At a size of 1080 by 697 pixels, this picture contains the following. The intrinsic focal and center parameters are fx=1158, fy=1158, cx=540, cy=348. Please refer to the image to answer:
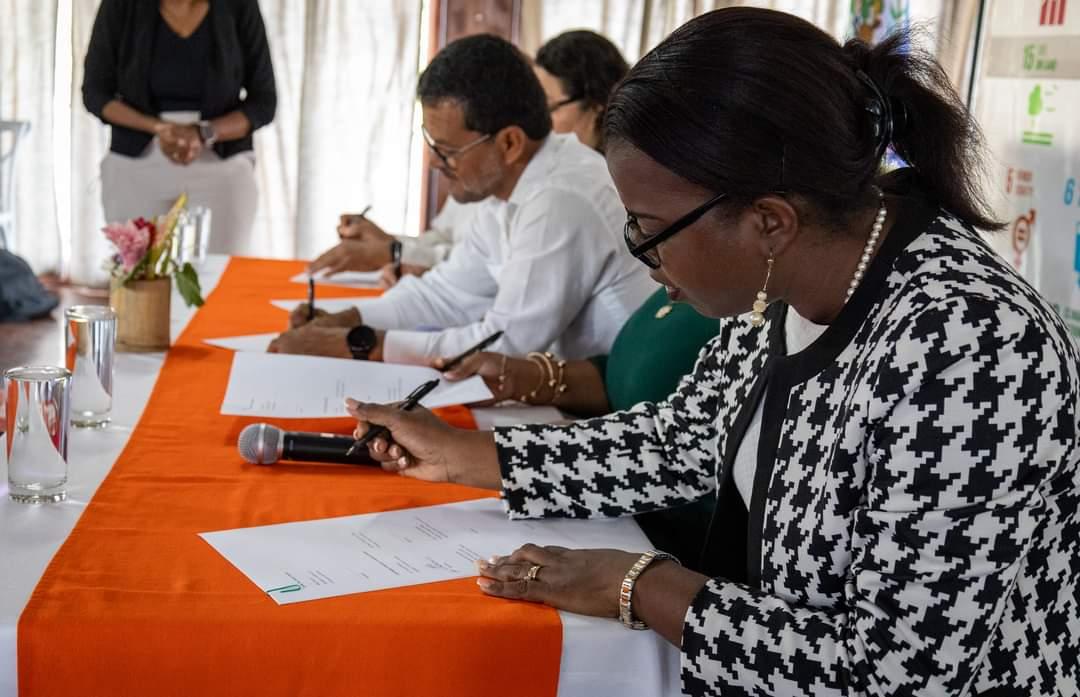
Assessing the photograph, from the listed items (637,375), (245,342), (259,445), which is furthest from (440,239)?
(259,445)

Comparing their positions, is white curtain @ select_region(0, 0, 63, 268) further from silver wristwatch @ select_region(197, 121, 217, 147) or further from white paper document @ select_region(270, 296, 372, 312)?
white paper document @ select_region(270, 296, 372, 312)

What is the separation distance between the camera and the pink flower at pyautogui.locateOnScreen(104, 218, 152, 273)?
206 cm

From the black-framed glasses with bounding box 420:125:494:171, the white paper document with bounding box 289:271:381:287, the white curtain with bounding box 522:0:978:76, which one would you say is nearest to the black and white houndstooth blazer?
the black-framed glasses with bounding box 420:125:494:171

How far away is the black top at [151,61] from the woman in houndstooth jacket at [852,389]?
3.21 meters

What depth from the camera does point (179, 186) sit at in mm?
4121

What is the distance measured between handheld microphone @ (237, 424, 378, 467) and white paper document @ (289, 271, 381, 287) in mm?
1423

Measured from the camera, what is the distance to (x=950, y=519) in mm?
989

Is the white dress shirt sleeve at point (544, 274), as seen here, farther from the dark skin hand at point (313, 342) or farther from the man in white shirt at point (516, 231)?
the dark skin hand at point (313, 342)

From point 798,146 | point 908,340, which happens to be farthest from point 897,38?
point 908,340

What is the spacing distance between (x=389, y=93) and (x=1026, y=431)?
5182 millimetres

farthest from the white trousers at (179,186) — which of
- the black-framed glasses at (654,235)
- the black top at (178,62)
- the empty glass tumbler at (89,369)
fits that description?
the black-framed glasses at (654,235)

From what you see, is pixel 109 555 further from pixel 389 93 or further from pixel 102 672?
pixel 389 93

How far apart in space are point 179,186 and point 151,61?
17.2 inches

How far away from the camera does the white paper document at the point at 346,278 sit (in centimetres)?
297
